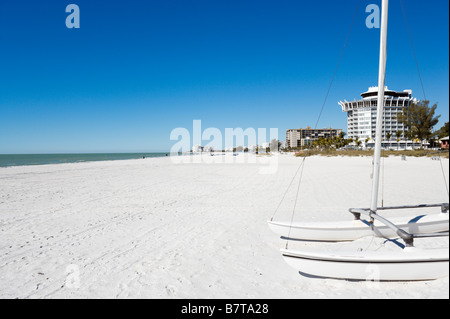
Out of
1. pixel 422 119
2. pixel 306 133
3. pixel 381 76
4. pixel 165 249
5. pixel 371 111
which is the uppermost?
pixel 371 111

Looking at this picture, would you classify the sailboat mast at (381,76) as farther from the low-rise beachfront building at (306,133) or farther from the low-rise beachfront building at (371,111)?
the low-rise beachfront building at (306,133)

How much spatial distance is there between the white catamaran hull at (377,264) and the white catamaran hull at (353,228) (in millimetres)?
1546

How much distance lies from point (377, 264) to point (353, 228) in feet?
5.68

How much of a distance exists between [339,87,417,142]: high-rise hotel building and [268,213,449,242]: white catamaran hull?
426 ft

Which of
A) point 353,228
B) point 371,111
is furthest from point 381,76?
point 371,111

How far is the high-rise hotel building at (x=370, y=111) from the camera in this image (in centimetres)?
12038

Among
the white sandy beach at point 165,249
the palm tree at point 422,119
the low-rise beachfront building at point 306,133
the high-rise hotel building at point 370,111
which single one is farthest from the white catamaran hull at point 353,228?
the low-rise beachfront building at point 306,133

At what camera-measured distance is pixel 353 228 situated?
4984 mm

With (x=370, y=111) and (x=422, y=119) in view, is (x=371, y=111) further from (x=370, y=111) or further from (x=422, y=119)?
(x=422, y=119)

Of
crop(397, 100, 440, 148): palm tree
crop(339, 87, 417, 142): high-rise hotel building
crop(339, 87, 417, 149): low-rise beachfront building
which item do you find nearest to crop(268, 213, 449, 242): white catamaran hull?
crop(397, 100, 440, 148): palm tree

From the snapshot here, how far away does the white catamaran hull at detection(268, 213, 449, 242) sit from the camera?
473cm

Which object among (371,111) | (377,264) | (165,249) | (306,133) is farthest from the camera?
(306,133)
